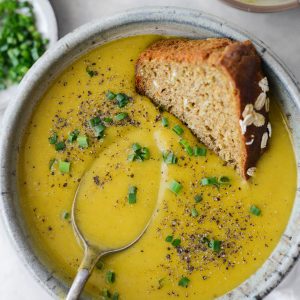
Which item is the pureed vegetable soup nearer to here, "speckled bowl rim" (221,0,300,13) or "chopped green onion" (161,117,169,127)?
"chopped green onion" (161,117,169,127)

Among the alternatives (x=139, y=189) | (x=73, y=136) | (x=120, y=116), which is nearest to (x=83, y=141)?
(x=73, y=136)

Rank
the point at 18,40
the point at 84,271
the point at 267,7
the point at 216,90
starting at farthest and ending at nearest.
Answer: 1. the point at 18,40
2. the point at 267,7
3. the point at 84,271
4. the point at 216,90

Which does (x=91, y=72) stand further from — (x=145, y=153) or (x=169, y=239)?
(x=169, y=239)

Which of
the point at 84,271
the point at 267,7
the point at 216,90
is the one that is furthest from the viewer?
the point at 267,7

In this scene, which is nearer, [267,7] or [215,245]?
[215,245]

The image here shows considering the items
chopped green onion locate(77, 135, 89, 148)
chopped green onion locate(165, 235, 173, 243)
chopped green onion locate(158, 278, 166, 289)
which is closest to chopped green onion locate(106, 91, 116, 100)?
chopped green onion locate(77, 135, 89, 148)

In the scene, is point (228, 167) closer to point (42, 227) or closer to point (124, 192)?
point (124, 192)

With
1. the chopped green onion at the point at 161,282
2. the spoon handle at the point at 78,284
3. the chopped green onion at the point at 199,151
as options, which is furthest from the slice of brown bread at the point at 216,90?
the spoon handle at the point at 78,284
